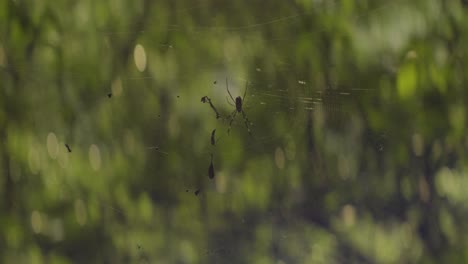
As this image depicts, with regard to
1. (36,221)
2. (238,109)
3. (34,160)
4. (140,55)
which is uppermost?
(140,55)

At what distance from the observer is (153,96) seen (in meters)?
1.42

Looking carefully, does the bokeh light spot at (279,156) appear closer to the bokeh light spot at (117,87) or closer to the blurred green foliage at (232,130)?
the blurred green foliage at (232,130)

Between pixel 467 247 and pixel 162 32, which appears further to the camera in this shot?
pixel 467 247

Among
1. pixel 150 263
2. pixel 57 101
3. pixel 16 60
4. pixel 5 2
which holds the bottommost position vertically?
pixel 150 263

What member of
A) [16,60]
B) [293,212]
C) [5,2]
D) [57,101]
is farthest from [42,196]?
[293,212]

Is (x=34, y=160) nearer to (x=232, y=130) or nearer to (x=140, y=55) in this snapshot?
(x=140, y=55)

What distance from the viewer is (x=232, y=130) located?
1435 mm

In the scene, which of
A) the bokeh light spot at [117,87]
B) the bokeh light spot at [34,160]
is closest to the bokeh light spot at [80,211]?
the bokeh light spot at [34,160]

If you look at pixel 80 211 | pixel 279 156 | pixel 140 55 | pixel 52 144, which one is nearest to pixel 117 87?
pixel 140 55

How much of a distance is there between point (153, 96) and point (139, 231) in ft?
1.15

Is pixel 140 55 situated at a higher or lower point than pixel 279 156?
higher

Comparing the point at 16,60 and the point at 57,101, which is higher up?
the point at 16,60

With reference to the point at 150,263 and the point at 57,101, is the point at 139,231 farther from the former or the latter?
the point at 57,101

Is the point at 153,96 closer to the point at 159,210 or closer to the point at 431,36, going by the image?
the point at 159,210
